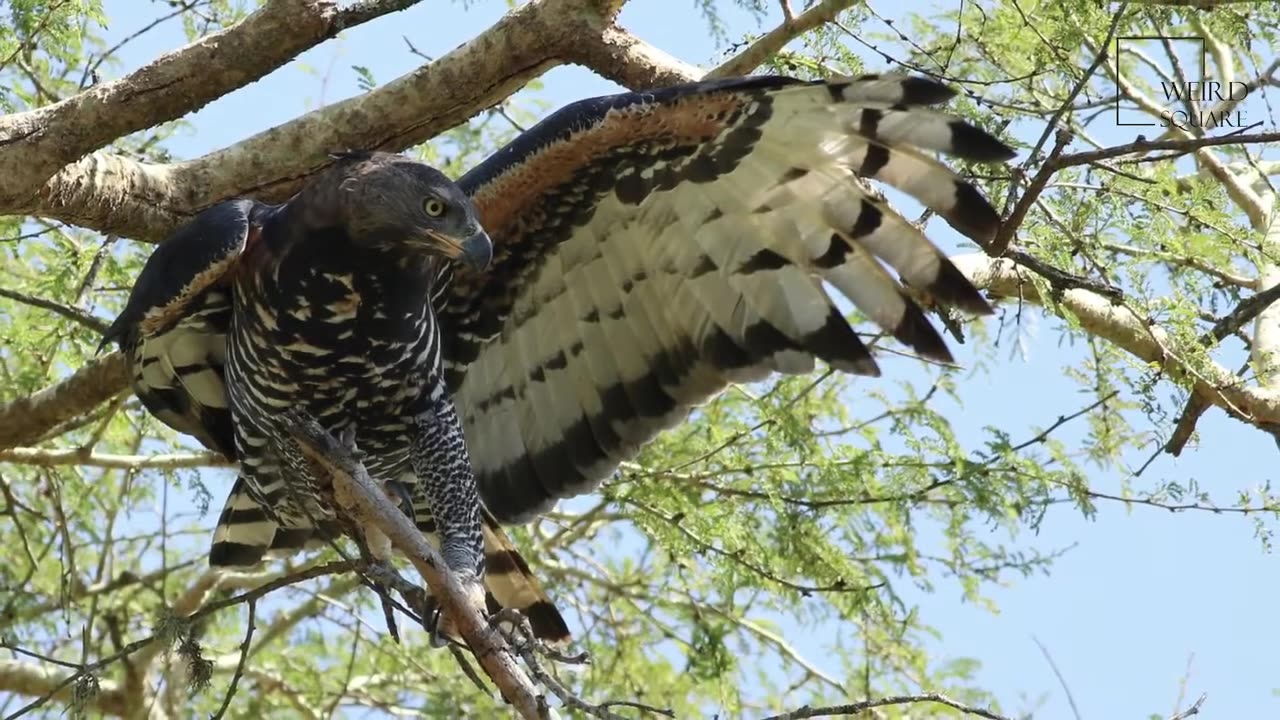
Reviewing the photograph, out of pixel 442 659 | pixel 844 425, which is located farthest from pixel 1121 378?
pixel 442 659

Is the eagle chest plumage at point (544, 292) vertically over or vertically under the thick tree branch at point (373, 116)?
under

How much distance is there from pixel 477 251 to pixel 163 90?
130 centimetres

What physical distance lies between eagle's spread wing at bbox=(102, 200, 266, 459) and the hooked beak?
0.70 m

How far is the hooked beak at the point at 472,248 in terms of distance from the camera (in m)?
4.33

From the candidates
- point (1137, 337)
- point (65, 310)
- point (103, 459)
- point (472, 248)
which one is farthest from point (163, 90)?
point (1137, 337)

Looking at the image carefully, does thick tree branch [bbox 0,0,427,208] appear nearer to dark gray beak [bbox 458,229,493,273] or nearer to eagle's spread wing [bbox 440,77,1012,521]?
eagle's spread wing [bbox 440,77,1012,521]

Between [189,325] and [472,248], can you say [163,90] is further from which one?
[472,248]

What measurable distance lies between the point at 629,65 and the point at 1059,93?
63.8 inches

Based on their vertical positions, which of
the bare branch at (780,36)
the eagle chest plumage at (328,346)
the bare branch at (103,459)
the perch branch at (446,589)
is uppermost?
the bare branch at (780,36)

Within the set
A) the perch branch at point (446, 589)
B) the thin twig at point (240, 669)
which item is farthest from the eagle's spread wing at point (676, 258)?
the thin twig at point (240, 669)

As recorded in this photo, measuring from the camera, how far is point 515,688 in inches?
136

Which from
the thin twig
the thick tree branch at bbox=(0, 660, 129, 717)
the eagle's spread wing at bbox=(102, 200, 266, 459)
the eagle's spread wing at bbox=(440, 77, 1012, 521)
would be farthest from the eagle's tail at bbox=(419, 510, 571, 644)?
the thick tree branch at bbox=(0, 660, 129, 717)

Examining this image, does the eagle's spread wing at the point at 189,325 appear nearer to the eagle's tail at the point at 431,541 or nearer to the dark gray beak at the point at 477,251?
the eagle's tail at the point at 431,541

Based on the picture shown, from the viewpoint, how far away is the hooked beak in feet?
14.2
